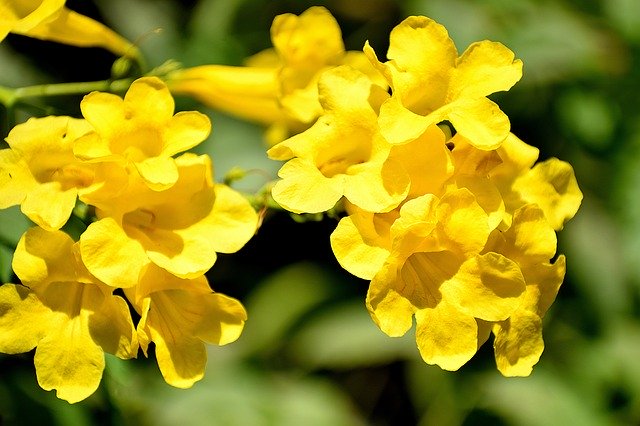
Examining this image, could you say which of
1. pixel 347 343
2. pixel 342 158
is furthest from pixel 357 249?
pixel 347 343

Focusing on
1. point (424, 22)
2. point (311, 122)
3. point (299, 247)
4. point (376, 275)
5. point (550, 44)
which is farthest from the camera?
point (299, 247)

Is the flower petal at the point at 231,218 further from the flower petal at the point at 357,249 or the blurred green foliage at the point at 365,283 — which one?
the blurred green foliage at the point at 365,283

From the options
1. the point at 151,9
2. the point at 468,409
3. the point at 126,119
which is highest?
the point at 126,119

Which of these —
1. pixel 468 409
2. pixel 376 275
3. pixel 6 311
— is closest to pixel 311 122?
pixel 376 275

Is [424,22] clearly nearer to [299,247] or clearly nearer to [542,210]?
[542,210]

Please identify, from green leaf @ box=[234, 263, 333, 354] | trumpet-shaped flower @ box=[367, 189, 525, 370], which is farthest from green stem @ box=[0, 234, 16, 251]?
green leaf @ box=[234, 263, 333, 354]

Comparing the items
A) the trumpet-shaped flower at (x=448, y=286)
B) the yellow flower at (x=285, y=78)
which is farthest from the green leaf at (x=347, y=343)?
the trumpet-shaped flower at (x=448, y=286)

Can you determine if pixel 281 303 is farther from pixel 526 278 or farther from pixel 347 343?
pixel 526 278
